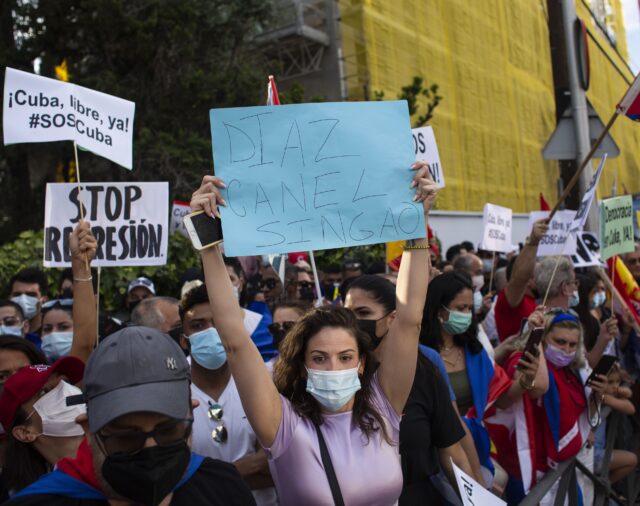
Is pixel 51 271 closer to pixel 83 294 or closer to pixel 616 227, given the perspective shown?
pixel 83 294

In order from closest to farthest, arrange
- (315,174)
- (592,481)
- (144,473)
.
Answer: (144,473) → (315,174) → (592,481)

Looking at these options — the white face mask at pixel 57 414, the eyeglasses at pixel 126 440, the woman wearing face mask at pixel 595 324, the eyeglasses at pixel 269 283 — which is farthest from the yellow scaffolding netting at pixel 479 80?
the eyeglasses at pixel 126 440

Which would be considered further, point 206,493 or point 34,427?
point 34,427

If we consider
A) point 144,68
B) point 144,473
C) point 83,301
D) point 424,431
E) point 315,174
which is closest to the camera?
point 144,473

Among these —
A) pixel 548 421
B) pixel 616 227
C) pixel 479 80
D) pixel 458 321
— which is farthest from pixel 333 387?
pixel 479 80

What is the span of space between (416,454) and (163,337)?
1493 millimetres

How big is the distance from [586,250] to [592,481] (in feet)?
12.3

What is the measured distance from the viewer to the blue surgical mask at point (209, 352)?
3273 mm

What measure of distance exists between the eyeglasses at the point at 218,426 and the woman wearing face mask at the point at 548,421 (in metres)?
1.78

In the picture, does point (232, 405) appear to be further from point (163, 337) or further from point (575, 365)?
point (575, 365)

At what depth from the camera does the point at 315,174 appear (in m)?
2.74

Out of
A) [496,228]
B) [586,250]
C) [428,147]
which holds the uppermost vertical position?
[428,147]

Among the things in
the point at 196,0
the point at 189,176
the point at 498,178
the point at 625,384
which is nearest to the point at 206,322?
the point at 625,384

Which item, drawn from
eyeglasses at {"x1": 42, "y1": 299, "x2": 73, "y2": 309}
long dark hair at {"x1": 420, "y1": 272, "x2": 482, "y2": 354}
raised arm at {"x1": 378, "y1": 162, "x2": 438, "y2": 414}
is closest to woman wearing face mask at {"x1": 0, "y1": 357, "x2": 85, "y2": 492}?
raised arm at {"x1": 378, "y1": 162, "x2": 438, "y2": 414}
